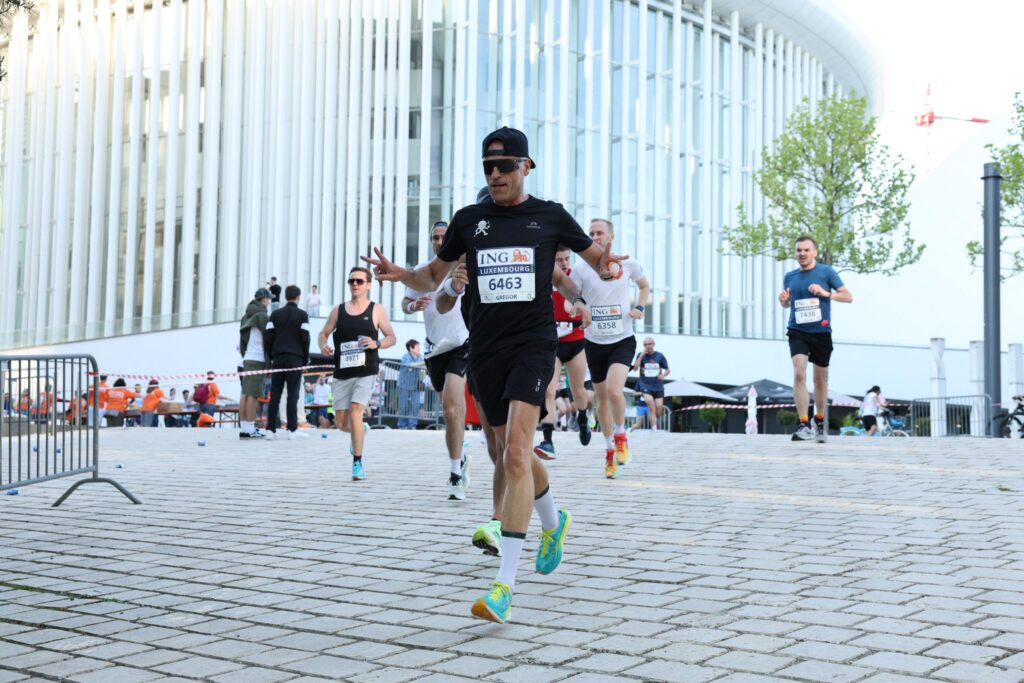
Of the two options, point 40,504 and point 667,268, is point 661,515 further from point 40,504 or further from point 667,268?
point 667,268

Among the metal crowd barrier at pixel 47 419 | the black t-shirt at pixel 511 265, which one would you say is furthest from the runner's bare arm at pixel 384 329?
the black t-shirt at pixel 511 265

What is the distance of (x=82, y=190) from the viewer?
4722cm

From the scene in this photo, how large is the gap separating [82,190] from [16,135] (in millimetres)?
5785

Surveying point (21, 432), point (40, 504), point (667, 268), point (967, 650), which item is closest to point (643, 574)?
point (967, 650)

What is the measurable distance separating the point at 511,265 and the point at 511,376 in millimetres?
491

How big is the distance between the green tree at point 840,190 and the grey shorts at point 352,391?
2784 centimetres

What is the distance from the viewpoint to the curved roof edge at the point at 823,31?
1975 inches

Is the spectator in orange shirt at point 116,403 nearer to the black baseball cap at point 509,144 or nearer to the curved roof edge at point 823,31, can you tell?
the black baseball cap at point 509,144

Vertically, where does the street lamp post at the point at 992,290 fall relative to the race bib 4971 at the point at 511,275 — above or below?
above

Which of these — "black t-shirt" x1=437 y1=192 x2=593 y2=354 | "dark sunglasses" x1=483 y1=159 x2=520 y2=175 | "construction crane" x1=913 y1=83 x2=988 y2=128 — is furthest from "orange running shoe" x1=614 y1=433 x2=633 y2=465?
"construction crane" x1=913 y1=83 x2=988 y2=128

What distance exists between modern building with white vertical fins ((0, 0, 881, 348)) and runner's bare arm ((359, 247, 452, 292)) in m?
31.9

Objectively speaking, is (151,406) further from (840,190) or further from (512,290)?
(512,290)

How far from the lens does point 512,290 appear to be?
18.0 feet

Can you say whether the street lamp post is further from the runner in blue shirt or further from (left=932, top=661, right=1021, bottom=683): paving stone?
(left=932, top=661, right=1021, bottom=683): paving stone
